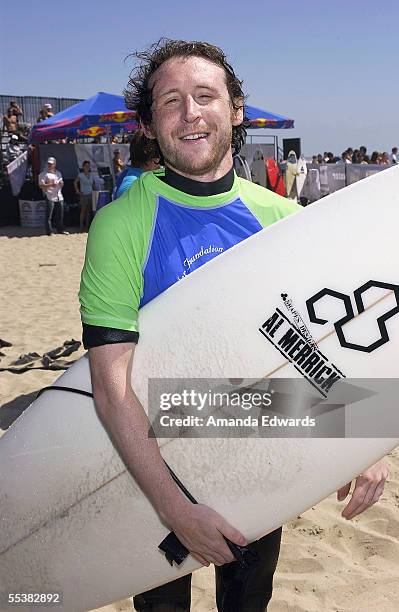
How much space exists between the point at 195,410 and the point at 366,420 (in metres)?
0.44

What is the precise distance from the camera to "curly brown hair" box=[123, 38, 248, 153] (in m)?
1.55

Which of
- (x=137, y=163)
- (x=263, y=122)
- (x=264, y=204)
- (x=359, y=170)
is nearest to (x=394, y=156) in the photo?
(x=359, y=170)

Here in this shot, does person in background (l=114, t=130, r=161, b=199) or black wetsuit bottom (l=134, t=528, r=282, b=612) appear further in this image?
person in background (l=114, t=130, r=161, b=199)

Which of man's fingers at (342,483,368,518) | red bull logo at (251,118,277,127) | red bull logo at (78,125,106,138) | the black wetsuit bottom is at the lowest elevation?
the black wetsuit bottom

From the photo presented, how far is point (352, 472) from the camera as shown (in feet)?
5.42

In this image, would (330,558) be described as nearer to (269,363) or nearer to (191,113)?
(269,363)

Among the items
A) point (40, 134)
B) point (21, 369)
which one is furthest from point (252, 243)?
point (40, 134)

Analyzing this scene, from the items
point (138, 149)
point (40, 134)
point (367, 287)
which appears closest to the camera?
point (367, 287)

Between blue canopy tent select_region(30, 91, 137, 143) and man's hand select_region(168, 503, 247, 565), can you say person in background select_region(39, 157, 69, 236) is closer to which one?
blue canopy tent select_region(30, 91, 137, 143)

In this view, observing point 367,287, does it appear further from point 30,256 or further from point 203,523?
point 30,256

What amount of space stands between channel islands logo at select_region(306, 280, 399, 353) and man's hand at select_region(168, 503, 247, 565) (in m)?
0.53

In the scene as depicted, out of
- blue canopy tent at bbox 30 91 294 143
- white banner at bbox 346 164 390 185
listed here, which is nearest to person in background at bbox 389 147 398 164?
white banner at bbox 346 164 390 185

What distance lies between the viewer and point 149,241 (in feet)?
4.83

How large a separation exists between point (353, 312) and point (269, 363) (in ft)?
0.82
